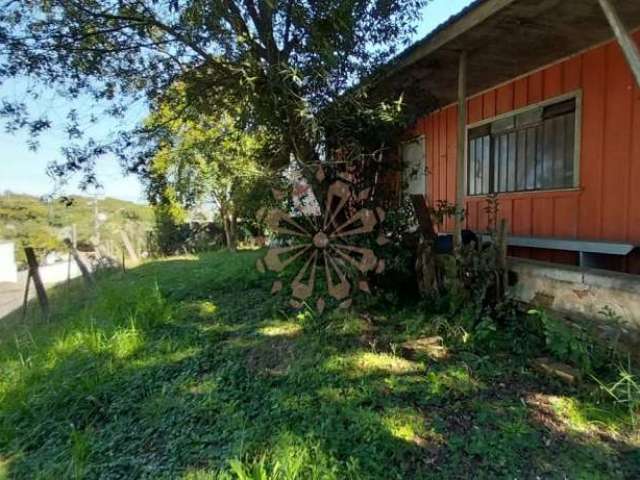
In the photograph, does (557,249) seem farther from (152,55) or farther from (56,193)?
(56,193)

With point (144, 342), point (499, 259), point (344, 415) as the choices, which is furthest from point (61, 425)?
point (499, 259)

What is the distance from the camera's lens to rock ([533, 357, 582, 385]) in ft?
9.22

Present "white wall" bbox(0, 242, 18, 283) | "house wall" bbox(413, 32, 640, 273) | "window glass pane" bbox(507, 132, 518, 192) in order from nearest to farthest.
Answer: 1. "house wall" bbox(413, 32, 640, 273)
2. "window glass pane" bbox(507, 132, 518, 192)
3. "white wall" bbox(0, 242, 18, 283)

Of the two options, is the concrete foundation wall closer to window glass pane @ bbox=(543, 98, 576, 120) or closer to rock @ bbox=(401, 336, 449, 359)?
rock @ bbox=(401, 336, 449, 359)

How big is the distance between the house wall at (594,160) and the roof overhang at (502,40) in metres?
0.19

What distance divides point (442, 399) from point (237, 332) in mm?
2238

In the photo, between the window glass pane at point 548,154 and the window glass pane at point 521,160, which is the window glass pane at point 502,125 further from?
the window glass pane at point 548,154

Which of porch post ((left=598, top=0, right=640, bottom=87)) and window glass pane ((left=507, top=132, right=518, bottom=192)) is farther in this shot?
window glass pane ((left=507, top=132, right=518, bottom=192))

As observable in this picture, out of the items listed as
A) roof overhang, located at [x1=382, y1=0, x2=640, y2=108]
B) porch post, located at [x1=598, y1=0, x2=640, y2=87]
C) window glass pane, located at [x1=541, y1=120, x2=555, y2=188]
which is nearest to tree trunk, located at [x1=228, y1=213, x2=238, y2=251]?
roof overhang, located at [x1=382, y1=0, x2=640, y2=108]

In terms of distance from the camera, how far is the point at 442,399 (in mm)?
2770

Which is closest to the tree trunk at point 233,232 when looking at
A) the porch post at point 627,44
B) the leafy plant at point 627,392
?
the leafy plant at point 627,392

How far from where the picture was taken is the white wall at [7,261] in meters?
23.1

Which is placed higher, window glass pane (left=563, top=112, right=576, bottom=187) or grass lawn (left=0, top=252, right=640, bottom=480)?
window glass pane (left=563, top=112, right=576, bottom=187)

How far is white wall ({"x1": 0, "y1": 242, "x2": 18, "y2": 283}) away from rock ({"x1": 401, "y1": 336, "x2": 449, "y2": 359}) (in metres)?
25.9
